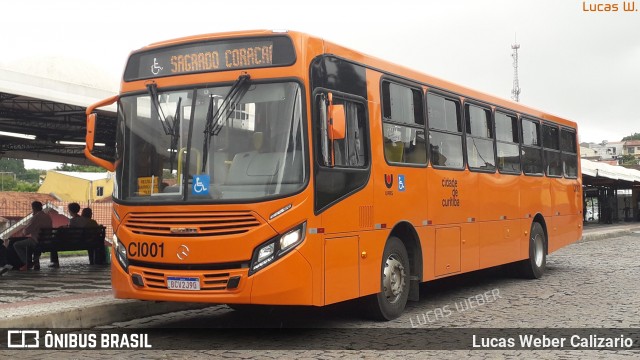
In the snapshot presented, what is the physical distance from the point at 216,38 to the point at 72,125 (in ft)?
38.3

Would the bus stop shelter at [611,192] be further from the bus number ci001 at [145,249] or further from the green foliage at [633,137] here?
the green foliage at [633,137]

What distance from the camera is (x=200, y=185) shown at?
7.26 metres

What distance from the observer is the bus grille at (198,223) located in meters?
7.05

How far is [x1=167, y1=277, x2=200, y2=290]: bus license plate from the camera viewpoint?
716 centimetres

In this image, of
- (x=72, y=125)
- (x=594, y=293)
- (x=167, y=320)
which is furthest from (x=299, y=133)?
(x=72, y=125)

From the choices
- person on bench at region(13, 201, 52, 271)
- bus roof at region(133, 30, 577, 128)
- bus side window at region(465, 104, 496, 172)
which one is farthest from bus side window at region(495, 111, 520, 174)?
person on bench at region(13, 201, 52, 271)

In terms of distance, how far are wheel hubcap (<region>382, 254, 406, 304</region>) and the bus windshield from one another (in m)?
2.13

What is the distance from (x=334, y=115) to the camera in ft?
24.1

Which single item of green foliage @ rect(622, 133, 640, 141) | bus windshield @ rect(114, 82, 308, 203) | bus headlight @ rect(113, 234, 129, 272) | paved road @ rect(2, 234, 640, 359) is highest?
green foliage @ rect(622, 133, 640, 141)

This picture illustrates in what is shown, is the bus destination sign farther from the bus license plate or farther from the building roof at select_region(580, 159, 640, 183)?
the building roof at select_region(580, 159, 640, 183)

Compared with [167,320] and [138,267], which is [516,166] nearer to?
[167,320]

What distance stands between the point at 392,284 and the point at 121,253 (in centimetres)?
325

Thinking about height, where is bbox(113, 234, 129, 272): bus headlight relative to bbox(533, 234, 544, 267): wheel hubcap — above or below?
above

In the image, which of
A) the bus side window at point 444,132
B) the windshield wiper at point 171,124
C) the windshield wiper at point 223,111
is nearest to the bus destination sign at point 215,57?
the windshield wiper at point 223,111
